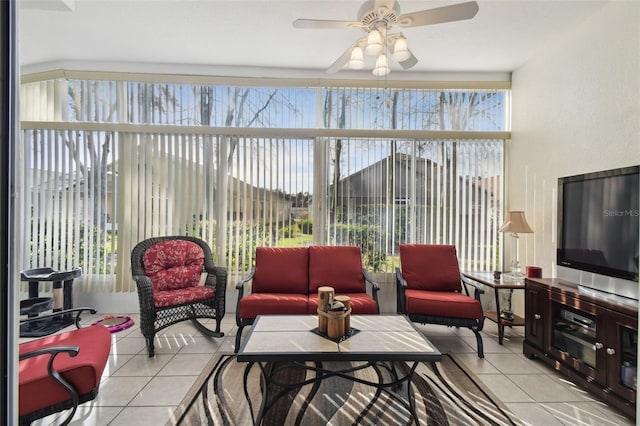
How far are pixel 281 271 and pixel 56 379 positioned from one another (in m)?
1.99

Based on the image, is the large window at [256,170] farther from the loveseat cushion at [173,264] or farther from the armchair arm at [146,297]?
the armchair arm at [146,297]

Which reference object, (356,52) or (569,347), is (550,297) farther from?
(356,52)

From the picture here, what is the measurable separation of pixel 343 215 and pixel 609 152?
105 inches

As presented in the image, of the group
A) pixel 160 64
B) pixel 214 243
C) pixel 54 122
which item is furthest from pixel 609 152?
pixel 54 122

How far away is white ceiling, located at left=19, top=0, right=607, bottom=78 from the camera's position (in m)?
2.73

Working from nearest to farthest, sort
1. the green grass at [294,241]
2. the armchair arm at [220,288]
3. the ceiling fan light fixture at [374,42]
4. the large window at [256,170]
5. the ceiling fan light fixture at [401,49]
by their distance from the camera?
the ceiling fan light fixture at [374,42] < the ceiling fan light fixture at [401,49] < the armchair arm at [220,288] < the large window at [256,170] < the green grass at [294,241]

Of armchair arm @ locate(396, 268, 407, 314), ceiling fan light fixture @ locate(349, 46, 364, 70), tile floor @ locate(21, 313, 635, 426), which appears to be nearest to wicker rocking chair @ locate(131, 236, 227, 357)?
tile floor @ locate(21, 313, 635, 426)

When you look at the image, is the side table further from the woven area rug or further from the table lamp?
the woven area rug

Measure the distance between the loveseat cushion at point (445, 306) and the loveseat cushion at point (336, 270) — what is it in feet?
1.97

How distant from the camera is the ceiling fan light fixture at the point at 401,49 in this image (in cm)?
224

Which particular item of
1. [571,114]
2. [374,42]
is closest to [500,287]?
[571,114]

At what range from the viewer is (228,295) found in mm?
3967

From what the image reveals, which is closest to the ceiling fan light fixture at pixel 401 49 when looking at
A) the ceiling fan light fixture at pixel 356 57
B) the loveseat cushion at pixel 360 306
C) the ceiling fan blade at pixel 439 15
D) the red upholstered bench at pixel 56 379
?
the ceiling fan blade at pixel 439 15

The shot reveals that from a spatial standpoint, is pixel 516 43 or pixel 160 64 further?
pixel 160 64
